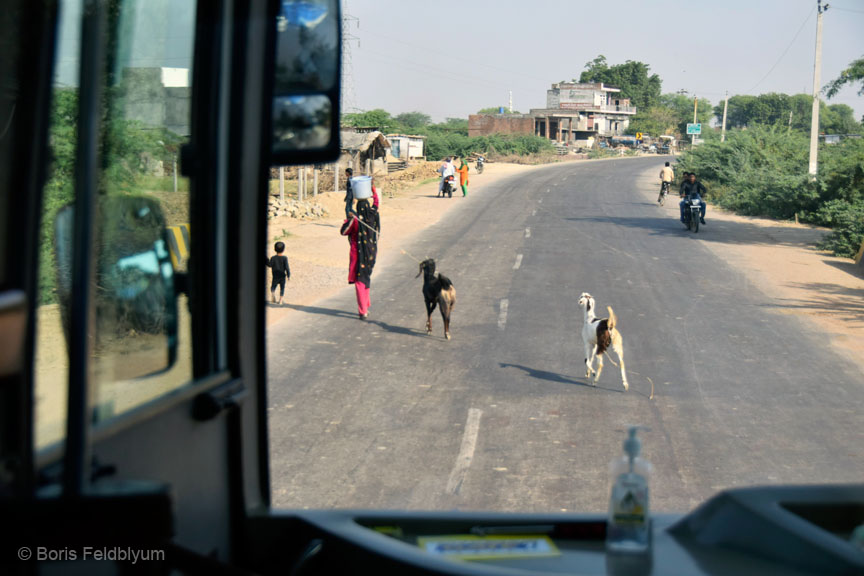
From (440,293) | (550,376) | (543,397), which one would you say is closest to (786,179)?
(440,293)

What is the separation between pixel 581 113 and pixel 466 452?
111m

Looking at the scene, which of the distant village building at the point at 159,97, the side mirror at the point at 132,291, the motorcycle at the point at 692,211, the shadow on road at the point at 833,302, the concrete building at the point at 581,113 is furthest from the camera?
the concrete building at the point at 581,113

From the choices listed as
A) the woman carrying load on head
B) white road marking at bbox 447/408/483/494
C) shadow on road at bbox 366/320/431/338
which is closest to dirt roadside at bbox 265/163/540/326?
the woman carrying load on head

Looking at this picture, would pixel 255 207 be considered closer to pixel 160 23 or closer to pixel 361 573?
pixel 160 23

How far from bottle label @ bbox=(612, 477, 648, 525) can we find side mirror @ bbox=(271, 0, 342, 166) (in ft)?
3.47

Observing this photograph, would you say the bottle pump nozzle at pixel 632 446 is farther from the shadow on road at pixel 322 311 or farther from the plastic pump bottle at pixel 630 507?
the shadow on road at pixel 322 311

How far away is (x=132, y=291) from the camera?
182cm

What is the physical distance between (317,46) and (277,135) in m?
0.24

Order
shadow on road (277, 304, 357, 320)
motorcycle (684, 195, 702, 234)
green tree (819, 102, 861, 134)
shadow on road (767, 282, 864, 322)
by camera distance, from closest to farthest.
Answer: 1. green tree (819, 102, 861, 134)
2. shadow on road (277, 304, 357, 320)
3. shadow on road (767, 282, 864, 322)
4. motorcycle (684, 195, 702, 234)

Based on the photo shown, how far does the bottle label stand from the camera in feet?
6.88

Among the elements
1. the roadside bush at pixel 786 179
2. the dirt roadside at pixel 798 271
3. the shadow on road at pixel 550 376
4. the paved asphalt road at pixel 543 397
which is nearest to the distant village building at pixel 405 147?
the roadside bush at pixel 786 179

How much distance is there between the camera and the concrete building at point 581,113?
108562 millimetres

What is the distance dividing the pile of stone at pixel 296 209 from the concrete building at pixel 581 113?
81.0 metres

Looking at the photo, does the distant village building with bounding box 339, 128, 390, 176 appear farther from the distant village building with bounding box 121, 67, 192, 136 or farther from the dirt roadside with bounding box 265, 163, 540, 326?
the distant village building with bounding box 121, 67, 192, 136
